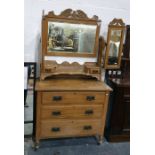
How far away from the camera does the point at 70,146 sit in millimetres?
2309

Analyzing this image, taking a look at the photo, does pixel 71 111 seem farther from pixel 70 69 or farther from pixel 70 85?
pixel 70 69

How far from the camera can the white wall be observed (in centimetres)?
212

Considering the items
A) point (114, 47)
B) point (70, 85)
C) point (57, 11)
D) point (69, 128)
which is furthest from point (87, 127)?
point (57, 11)

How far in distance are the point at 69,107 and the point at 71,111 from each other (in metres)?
0.05

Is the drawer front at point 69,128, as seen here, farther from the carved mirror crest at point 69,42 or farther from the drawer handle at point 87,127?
the carved mirror crest at point 69,42

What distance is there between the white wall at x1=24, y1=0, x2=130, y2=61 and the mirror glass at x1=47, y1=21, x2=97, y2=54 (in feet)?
0.51

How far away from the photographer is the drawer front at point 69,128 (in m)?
2.11

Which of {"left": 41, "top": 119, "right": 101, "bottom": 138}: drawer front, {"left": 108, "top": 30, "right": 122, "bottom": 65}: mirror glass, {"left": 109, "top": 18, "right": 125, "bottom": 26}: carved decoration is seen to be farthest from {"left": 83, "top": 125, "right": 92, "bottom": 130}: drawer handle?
{"left": 109, "top": 18, "right": 125, "bottom": 26}: carved decoration

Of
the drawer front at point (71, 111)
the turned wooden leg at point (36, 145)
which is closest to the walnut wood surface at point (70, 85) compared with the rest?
the drawer front at point (71, 111)

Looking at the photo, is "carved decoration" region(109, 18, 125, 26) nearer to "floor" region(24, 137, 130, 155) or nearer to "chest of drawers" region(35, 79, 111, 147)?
"chest of drawers" region(35, 79, 111, 147)
